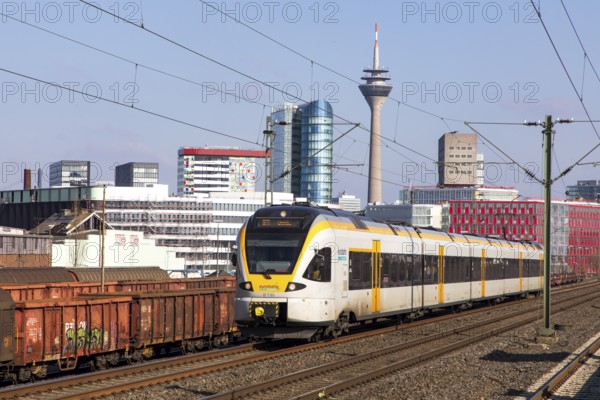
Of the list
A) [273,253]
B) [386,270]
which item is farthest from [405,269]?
[273,253]

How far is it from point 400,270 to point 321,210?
6.77 m

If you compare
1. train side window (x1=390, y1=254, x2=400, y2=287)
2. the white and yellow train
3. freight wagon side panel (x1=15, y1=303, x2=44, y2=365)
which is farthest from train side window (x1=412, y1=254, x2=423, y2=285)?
freight wagon side panel (x1=15, y1=303, x2=44, y2=365)

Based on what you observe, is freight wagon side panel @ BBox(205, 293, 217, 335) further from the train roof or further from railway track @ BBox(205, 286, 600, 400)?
railway track @ BBox(205, 286, 600, 400)

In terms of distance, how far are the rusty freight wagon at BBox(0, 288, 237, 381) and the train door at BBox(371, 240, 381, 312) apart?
4635mm

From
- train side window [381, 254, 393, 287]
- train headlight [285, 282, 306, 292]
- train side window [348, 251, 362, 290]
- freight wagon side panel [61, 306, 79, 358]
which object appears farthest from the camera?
train side window [381, 254, 393, 287]

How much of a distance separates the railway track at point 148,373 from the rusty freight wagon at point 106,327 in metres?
1.20

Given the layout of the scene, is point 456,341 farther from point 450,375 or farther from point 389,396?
point 389,396

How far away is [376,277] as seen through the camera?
29484mm

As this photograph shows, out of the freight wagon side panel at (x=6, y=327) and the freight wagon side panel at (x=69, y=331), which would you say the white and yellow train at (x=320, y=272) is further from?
the freight wagon side panel at (x=6, y=327)

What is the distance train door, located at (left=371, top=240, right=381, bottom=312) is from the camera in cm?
2923

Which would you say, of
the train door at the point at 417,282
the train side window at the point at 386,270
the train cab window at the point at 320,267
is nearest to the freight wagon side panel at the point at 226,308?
the train cab window at the point at 320,267

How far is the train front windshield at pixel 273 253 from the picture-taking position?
973 inches

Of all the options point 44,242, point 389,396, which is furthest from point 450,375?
point 44,242

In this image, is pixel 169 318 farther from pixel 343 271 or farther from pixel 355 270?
pixel 355 270
